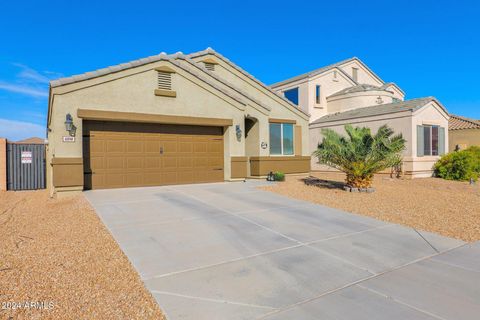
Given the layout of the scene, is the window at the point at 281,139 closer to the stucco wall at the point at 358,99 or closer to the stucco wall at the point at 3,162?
the stucco wall at the point at 358,99

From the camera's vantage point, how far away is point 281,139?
52.4ft

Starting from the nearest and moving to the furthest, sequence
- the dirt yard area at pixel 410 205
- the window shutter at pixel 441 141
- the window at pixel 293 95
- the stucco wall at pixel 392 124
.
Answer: the dirt yard area at pixel 410 205
the stucco wall at pixel 392 124
the window shutter at pixel 441 141
the window at pixel 293 95

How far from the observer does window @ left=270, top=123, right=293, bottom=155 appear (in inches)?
617

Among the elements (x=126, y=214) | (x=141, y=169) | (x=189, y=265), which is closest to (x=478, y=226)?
(x=189, y=265)

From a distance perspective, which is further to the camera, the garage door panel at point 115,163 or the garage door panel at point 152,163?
the garage door panel at point 152,163

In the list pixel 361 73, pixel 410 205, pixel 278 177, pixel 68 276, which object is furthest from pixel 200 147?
pixel 361 73

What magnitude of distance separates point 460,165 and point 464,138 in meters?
10.1

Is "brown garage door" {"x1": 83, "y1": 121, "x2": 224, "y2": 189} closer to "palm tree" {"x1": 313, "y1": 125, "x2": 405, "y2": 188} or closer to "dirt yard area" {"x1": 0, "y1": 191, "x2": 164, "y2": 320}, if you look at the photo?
Answer: "dirt yard area" {"x1": 0, "y1": 191, "x2": 164, "y2": 320}

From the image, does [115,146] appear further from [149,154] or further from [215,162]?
[215,162]

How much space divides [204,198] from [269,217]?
9.25 feet

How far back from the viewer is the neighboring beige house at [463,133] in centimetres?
2320

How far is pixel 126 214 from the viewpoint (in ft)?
24.0

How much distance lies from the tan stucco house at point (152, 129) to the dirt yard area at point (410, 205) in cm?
315

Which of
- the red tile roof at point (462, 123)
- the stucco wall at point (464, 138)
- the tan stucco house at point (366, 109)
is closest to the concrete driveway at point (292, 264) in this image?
the tan stucco house at point (366, 109)
